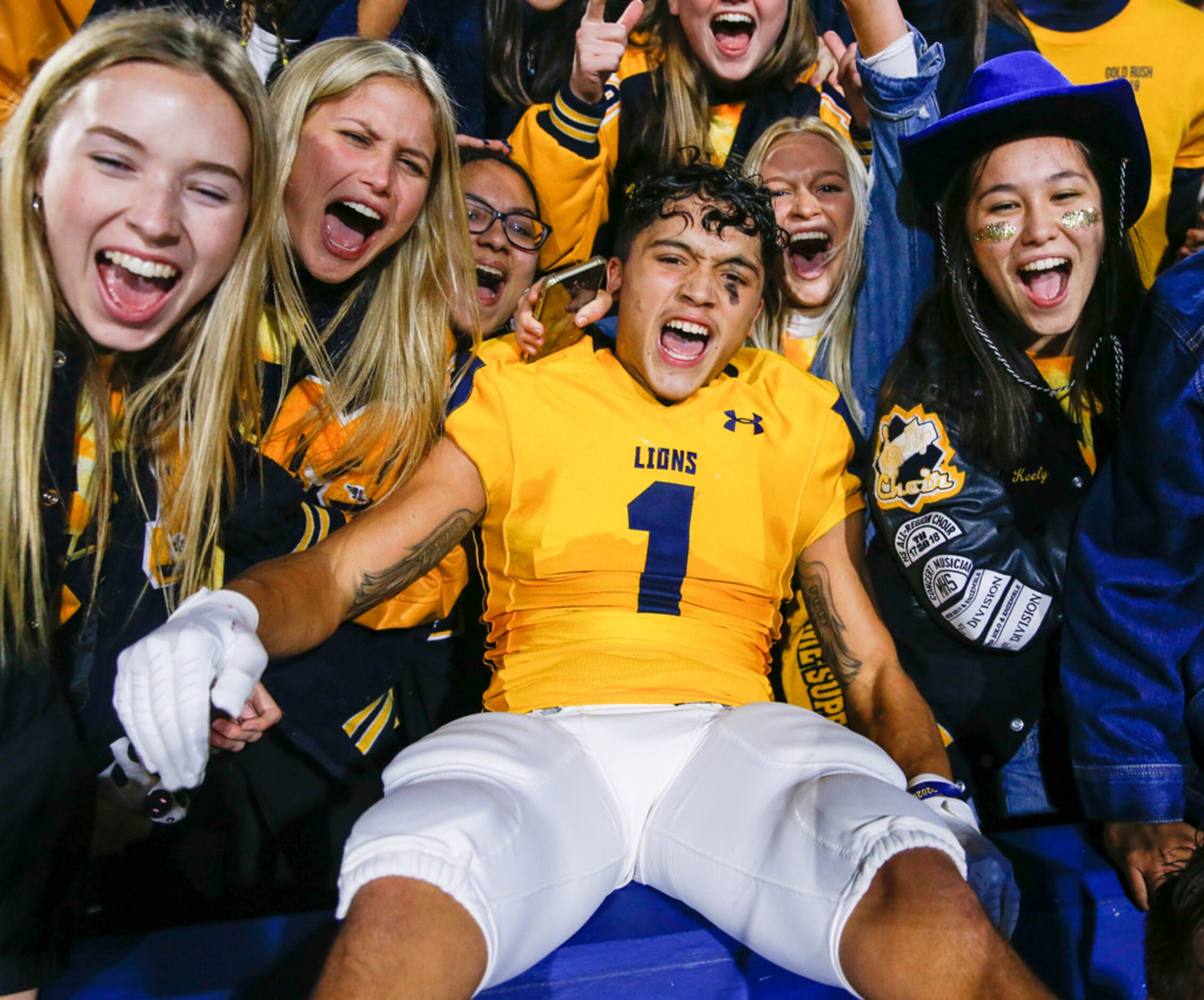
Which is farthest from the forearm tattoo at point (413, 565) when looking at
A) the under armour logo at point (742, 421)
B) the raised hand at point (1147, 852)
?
the raised hand at point (1147, 852)

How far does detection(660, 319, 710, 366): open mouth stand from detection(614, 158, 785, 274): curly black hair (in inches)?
7.8

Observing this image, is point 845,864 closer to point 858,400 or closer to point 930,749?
point 930,749

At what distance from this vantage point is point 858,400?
8.32 feet

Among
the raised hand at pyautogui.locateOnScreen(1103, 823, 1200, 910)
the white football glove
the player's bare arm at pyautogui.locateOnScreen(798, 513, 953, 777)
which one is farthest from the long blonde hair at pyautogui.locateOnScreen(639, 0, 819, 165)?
the raised hand at pyautogui.locateOnScreen(1103, 823, 1200, 910)

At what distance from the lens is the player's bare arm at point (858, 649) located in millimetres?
1989

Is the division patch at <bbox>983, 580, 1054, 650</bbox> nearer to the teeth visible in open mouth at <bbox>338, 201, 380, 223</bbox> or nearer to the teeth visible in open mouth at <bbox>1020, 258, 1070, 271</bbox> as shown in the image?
the teeth visible in open mouth at <bbox>1020, 258, 1070, 271</bbox>

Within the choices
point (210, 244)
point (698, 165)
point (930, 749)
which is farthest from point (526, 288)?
point (930, 749)

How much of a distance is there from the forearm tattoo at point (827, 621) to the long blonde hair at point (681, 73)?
1022 mm

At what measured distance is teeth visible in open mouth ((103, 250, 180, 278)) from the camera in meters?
1.70

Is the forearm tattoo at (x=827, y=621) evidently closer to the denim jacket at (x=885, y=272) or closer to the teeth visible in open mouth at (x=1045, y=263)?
the denim jacket at (x=885, y=272)

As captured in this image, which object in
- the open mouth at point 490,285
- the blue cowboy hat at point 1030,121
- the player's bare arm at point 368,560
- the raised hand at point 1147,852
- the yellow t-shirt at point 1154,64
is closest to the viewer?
the player's bare arm at point 368,560

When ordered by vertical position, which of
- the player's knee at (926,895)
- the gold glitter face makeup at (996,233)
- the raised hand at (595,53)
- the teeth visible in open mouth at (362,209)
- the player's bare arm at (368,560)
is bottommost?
the player's knee at (926,895)

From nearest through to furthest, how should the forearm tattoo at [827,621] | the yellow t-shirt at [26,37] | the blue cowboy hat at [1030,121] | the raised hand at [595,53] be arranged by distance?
the yellow t-shirt at [26,37] < the forearm tattoo at [827,621] < the blue cowboy hat at [1030,121] < the raised hand at [595,53]

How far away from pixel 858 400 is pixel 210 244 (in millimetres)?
1498
